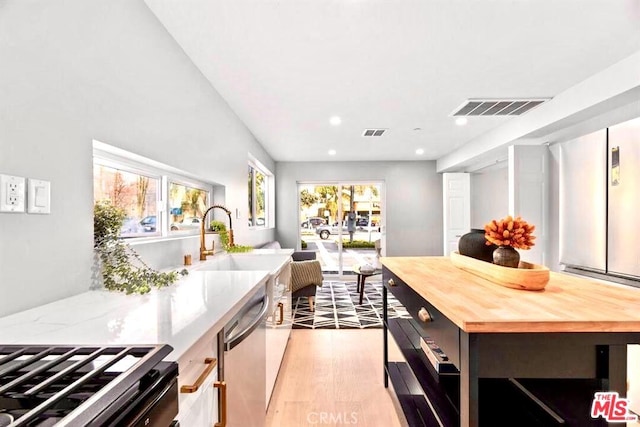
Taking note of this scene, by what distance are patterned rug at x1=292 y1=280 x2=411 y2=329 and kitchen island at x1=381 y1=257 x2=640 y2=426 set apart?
2116mm

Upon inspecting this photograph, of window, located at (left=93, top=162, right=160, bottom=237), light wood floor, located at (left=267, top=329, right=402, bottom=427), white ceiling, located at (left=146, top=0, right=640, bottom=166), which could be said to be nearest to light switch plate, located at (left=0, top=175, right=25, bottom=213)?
window, located at (left=93, top=162, right=160, bottom=237)

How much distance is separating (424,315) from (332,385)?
1427 mm

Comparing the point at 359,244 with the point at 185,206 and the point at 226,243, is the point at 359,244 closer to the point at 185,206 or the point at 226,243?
the point at 226,243

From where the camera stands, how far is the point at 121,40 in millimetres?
1575

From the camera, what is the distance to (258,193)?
5.82 metres

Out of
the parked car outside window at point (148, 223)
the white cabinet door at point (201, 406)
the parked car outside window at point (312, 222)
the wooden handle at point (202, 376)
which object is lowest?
the white cabinet door at point (201, 406)

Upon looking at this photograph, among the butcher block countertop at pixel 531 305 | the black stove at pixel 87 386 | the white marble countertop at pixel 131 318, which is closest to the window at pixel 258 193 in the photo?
the white marble countertop at pixel 131 318

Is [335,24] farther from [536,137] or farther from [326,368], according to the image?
[536,137]

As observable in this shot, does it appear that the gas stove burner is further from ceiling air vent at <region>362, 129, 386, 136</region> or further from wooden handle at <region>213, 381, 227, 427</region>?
ceiling air vent at <region>362, 129, 386, 136</region>

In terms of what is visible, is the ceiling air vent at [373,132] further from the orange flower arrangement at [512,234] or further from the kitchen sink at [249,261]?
the orange flower arrangement at [512,234]

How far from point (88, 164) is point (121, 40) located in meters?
0.65

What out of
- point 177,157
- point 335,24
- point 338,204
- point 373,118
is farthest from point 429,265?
point 338,204

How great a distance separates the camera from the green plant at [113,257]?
→ 1.43m

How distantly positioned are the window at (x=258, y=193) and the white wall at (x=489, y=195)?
4.04 metres
